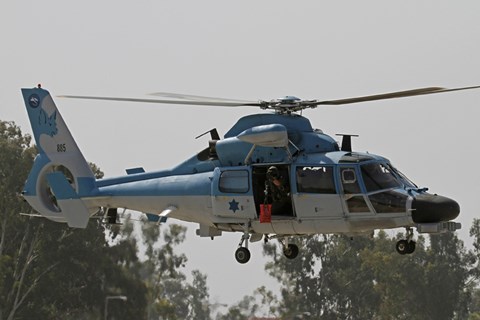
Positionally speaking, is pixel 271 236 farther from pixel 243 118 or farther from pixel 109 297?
pixel 109 297

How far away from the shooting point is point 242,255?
34781 mm

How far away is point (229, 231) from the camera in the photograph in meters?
35.8

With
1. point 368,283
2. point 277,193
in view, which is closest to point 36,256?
point 368,283

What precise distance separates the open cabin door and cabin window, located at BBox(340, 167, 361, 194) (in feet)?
8.00

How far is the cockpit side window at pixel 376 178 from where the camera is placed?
33.5m

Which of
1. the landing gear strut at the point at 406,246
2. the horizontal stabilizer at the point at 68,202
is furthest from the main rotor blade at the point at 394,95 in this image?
the horizontal stabilizer at the point at 68,202

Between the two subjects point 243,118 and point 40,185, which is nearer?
point 243,118

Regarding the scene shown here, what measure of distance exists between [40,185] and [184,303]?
300 feet

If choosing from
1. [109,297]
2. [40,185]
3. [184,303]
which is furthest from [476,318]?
[40,185]

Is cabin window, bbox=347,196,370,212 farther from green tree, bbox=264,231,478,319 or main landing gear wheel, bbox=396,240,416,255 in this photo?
green tree, bbox=264,231,478,319

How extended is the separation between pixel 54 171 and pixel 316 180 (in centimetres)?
844

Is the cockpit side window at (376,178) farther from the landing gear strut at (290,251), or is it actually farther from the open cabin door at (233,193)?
the landing gear strut at (290,251)

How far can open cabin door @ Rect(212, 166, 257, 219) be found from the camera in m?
34.7

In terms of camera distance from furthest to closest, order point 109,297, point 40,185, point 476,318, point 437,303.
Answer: point 476,318, point 437,303, point 109,297, point 40,185
